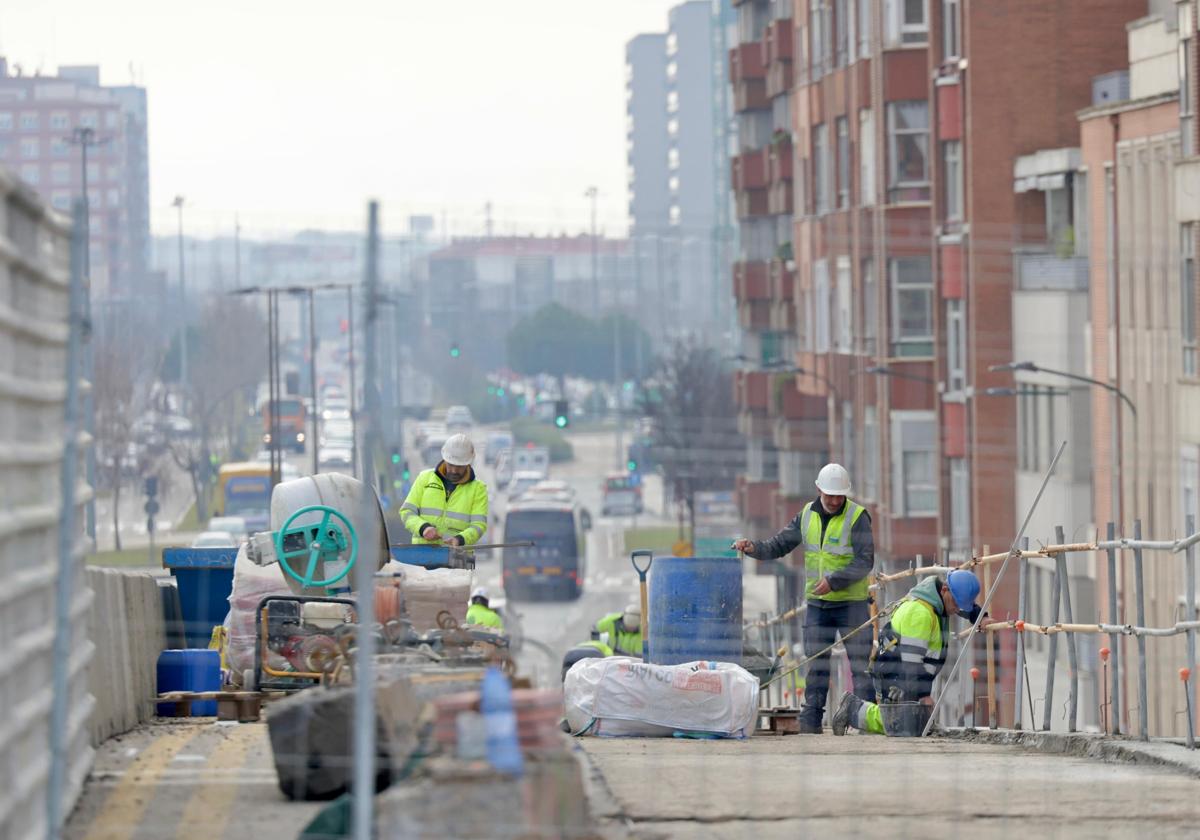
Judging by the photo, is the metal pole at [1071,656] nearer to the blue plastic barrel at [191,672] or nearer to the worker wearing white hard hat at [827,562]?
the worker wearing white hard hat at [827,562]

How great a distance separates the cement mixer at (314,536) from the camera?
11.8 metres

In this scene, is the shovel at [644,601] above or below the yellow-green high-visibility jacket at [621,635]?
above

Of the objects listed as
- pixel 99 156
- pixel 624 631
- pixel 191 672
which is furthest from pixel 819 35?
pixel 99 156

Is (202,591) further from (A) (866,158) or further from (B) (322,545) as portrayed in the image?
(A) (866,158)

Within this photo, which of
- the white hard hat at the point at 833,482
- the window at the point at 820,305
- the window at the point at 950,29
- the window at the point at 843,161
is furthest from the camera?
the window at the point at 820,305

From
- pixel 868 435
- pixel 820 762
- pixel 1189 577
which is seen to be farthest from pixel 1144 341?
pixel 820 762

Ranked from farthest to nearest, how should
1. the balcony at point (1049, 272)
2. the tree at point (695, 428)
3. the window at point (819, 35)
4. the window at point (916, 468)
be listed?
the tree at point (695, 428), the window at point (819, 35), the window at point (916, 468), the balcony at point (1049, 272)

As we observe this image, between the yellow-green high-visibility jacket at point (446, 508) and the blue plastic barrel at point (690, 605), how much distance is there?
1.31 metres

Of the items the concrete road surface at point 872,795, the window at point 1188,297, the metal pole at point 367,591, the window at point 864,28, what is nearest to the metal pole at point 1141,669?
the concrete road surface at point 872,795

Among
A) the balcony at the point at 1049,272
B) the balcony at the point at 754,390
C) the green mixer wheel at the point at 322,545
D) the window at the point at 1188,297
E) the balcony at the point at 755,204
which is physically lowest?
the green mixer wheel at the point at 322,545

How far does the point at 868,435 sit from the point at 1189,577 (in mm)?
31552

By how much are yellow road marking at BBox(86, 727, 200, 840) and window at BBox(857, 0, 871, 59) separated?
34.8 metres

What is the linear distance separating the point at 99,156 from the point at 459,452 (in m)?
115

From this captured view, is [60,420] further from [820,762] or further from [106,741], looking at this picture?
[820,762]
